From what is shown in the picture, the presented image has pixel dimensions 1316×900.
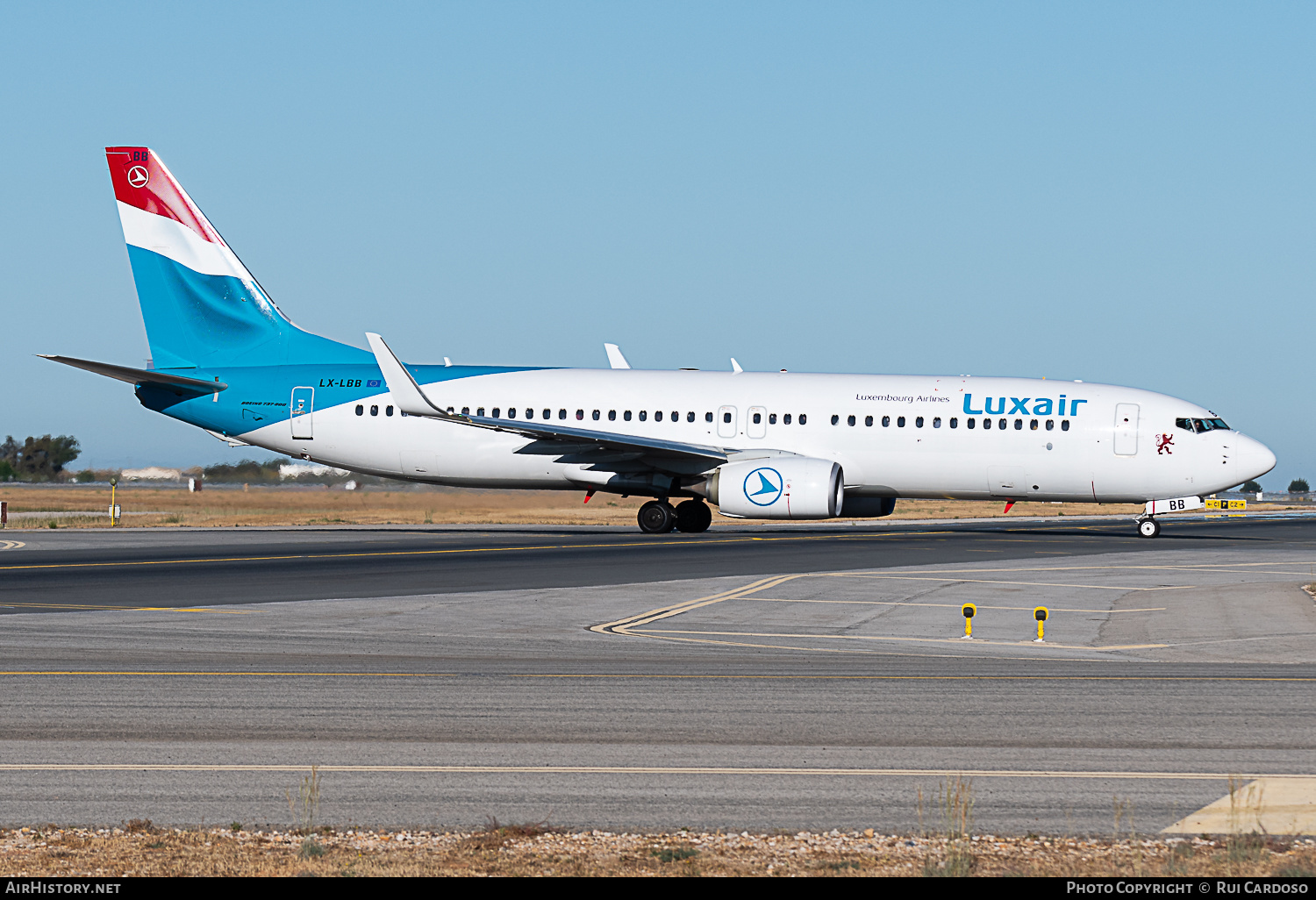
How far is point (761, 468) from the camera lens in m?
35.0

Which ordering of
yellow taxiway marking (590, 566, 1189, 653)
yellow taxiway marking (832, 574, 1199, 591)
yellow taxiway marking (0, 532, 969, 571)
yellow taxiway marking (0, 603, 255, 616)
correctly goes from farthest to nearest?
yellow taxiway marking (0, 532, 969, 571) → yellow taxiway marking (832, 574, 1199, 591) → yellow taxiway marking (0, 603, 255, 616) → yellow taxiway marking (590, 566, 1189, 653)

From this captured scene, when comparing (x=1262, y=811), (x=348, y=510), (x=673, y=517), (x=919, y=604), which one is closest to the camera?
(x=1262, y=811)

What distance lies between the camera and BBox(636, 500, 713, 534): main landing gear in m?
38.5

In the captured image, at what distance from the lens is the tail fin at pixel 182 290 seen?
4041 centimetres

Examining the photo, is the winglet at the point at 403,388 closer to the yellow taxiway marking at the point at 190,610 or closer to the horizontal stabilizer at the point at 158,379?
the horizontal stabilizer at the point at 158,379

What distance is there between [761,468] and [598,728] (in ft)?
80.0

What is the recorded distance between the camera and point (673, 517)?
127ft

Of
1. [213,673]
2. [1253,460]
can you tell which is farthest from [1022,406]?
[213,673]

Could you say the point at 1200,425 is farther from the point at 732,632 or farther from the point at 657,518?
the point at 732,632

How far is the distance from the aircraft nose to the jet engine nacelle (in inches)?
415

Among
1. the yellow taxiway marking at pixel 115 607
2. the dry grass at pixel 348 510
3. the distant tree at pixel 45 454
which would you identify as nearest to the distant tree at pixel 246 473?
the dry grass at pixel 348 510

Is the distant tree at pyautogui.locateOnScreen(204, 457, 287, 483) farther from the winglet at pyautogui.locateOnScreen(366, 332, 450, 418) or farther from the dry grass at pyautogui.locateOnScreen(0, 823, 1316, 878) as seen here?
the dry grass at pyautogui.locateOnScreen(0, 823, 1316, 878)

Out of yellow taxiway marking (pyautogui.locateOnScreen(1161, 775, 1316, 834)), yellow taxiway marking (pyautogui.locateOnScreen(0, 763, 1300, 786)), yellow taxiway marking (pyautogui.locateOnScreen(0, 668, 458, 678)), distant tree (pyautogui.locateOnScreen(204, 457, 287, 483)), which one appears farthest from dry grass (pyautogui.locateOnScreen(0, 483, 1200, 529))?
yellow taxiway marking (pyautogui.locateOnScreen(1161, 775, 1316, 834))

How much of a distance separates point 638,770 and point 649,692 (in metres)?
3.26
